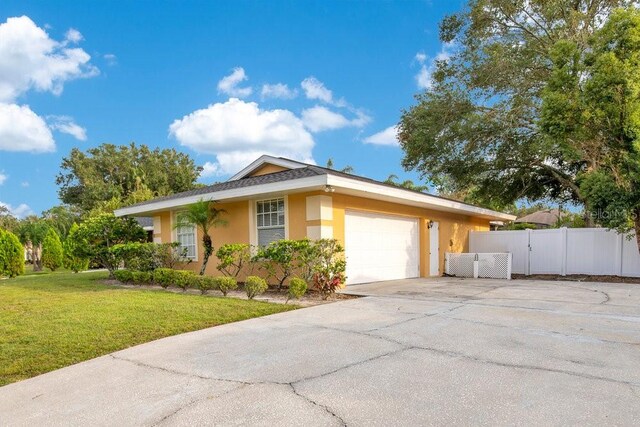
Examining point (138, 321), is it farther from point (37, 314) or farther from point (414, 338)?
point (414, 338)

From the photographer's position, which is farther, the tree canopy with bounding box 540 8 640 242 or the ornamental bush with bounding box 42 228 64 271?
the ornamental bush with bounding box 42 228 64 271

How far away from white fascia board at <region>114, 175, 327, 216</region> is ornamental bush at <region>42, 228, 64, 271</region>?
8.76 meters

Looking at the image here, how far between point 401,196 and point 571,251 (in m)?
6.87

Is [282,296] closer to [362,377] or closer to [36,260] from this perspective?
[362,377]

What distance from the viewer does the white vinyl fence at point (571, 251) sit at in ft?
40.5

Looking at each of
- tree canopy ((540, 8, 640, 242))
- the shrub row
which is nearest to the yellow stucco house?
the shrub row

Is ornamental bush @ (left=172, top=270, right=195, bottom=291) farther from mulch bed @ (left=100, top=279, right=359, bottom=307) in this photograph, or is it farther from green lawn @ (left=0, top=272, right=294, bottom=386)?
green lawn @ (left=0, top=272, right=294, bottom=386)

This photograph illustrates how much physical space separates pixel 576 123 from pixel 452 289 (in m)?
5.87

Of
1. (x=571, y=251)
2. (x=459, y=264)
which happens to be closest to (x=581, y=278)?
(x=571, y=251)

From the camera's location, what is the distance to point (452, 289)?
980 centimetres

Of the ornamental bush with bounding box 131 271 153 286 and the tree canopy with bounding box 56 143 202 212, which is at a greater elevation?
the tree canopy with bounding box 56 143 202 212

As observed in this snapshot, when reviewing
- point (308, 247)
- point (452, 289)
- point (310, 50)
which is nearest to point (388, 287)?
point (452, 289)

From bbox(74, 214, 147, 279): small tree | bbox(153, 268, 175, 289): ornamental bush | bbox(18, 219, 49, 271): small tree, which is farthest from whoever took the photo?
bbox(18, 219, 49, 271): small tree

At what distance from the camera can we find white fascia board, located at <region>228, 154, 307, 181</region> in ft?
39.6
